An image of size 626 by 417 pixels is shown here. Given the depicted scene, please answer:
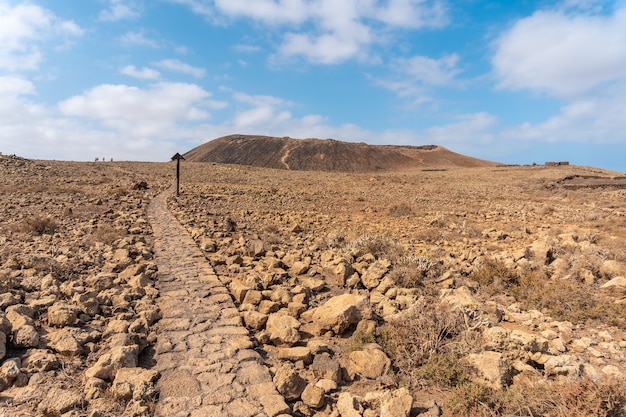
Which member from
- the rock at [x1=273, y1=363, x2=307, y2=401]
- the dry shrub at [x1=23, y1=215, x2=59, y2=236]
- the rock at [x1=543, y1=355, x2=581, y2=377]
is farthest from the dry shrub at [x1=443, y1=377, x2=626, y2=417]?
the dry shrub at [x1=23, y1=215, x2=59, y2=236]

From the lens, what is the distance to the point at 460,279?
573 centimetres

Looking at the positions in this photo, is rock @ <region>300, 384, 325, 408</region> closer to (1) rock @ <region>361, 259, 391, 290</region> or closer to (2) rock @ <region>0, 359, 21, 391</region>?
(2) rock @ <region>0, 359, 21, 391</region>

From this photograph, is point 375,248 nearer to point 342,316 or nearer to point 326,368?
point 342,316

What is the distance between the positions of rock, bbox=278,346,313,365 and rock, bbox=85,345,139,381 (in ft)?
4.70

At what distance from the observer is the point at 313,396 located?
3.02 metres

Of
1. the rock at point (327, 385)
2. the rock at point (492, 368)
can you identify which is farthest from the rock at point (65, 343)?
the rock at point (492, 368)

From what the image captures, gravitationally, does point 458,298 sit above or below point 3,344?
above

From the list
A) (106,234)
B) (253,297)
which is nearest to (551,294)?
(253,297)

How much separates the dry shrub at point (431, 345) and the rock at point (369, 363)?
16cm

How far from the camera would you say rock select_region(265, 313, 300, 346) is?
3969mm

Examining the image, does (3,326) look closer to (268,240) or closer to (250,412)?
(250,412)

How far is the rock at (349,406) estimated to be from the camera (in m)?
2.79

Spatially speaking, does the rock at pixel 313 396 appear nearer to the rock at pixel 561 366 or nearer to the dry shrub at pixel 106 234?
the rock at pixel 561 366

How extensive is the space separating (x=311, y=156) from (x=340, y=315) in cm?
6521
